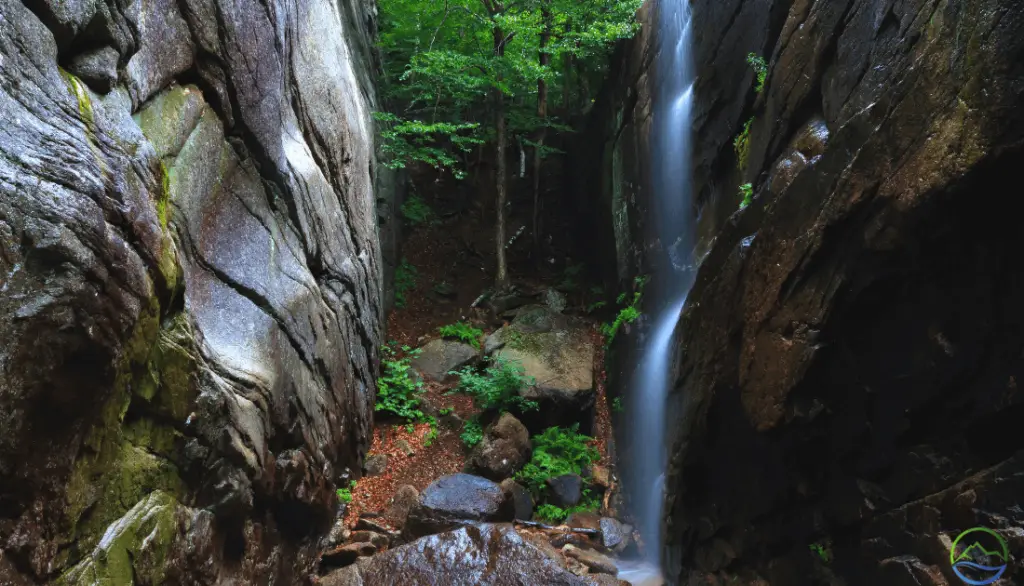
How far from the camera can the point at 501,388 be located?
399 inches

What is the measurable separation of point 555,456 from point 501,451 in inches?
44.6

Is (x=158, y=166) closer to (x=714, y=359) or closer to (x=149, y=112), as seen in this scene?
(x=149, y=112)

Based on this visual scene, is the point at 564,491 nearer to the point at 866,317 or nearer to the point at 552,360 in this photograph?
the point at 552,360

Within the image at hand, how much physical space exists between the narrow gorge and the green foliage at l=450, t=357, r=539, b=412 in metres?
0.04

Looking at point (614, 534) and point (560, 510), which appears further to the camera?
point (560, 510)

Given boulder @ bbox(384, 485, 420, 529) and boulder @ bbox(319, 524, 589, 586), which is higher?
boulder @ bbox(384, 485, 420, 529)

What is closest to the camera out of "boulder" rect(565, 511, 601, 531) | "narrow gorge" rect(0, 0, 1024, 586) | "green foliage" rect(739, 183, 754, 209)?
"narrow gorge" rect(0, 0, 1024, 586)

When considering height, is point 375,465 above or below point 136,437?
above

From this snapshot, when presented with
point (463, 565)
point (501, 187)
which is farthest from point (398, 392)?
point (501, 187)

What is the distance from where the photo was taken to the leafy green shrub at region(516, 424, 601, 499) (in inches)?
352

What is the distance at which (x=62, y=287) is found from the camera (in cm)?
251

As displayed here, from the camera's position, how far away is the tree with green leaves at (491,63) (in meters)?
11.9

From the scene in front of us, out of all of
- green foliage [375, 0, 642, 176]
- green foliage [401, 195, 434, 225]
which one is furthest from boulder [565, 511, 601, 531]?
green foliage [401, 195, 434, 225]

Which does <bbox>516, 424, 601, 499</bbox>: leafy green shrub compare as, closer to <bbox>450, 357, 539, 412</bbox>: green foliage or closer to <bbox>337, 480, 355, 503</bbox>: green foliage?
<bbox>450, 357, 539, 412</bbox>: green foliage
